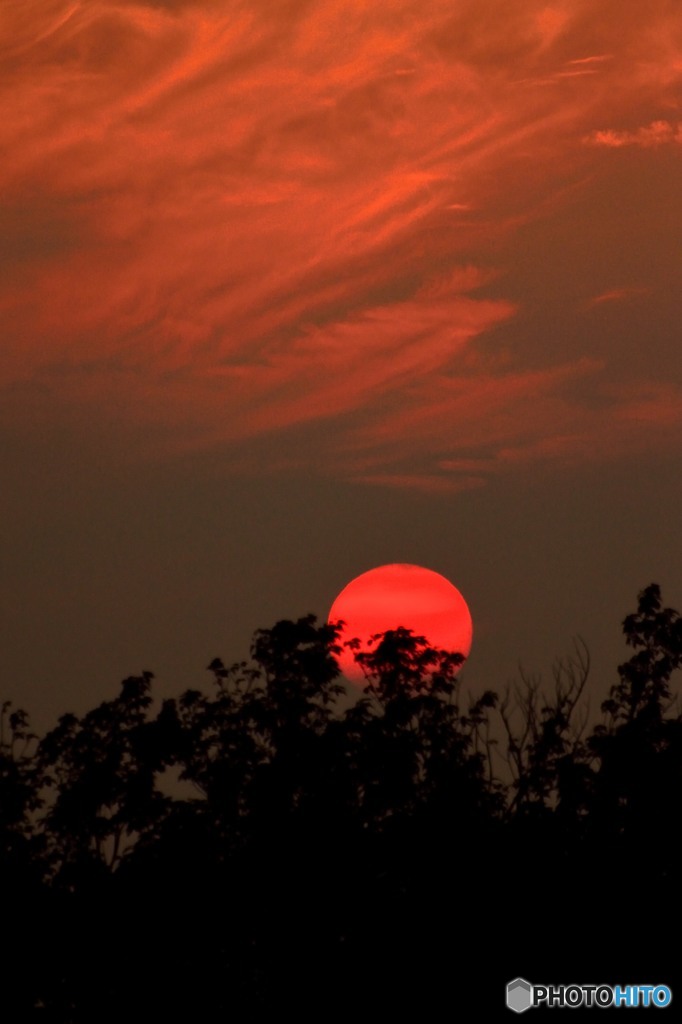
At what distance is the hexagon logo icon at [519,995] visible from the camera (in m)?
28.6

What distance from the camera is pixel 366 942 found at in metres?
31.0

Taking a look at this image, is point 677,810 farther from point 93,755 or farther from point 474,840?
point 93,755

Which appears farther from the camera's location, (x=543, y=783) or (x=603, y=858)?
(x=543, y=783)

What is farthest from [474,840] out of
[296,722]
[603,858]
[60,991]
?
[60,991]

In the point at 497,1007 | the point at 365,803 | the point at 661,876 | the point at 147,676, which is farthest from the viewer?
the point at 147,676

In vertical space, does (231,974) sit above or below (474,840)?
below

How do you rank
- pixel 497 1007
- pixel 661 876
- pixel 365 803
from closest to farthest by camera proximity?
1. pixel 497 1007
2. pixel 661 876
3. pixel 365 803

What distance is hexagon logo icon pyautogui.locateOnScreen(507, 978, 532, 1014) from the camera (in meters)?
28.6

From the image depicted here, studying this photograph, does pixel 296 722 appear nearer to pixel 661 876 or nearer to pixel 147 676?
pixel 147 676

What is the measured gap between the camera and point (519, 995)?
1134 inches

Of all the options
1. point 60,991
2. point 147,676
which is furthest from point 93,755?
point 60,991

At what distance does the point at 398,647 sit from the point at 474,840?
4812 millimetres

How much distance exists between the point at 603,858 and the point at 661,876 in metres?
0.99

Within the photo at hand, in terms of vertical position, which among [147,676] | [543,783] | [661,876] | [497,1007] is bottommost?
[497,1007]
